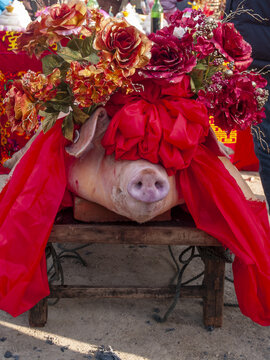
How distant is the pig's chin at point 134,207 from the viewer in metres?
1.54

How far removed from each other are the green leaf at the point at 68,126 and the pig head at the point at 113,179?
0.04 meters

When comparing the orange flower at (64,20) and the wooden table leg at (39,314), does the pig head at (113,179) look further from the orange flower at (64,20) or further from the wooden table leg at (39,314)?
the wooden table leg at (39,314)

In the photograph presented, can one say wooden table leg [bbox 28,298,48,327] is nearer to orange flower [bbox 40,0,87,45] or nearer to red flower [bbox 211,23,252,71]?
orange flower [bbox 40,0,87,45]

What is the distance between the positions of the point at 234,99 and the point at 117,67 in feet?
1.43

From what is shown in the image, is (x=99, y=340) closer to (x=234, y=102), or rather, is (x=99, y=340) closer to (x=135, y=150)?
(x=135, y=150)

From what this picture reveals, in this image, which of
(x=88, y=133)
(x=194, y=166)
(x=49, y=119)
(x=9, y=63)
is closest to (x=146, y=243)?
(x=194, y=166)

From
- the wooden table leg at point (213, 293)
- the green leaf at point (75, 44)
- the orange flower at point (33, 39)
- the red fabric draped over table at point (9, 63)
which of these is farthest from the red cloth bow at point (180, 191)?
the red fabric draped over table at point (9, 63)

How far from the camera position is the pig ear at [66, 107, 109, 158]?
161 centimetres

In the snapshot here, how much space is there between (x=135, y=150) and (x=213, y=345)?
2.67 ft

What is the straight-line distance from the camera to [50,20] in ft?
5.01

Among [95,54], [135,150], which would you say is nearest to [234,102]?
[135,150]

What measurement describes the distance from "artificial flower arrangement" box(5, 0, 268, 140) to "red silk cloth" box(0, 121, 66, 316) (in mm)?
144

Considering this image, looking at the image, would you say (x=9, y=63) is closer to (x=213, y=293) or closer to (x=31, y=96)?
(x=31, y=96)

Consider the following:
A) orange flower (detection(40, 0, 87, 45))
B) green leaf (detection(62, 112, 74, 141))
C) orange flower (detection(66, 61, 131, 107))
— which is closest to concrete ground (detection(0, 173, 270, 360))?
green leaf (detection(62, 112, 74, 141))
